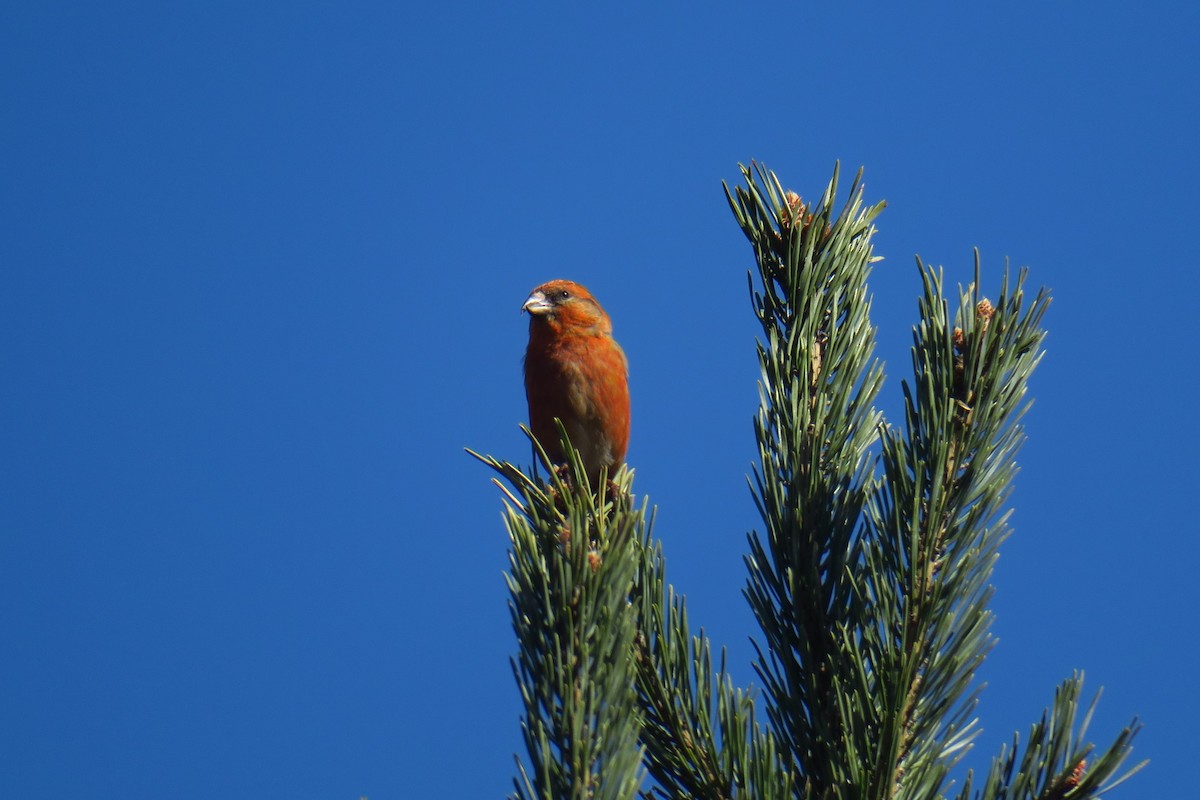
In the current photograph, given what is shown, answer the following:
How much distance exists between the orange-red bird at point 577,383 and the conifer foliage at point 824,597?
3524mm

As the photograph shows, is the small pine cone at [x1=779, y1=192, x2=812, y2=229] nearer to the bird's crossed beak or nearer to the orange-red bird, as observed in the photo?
the orange-red bird

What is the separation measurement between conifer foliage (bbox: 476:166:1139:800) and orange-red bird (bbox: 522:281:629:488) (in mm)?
A: 3524

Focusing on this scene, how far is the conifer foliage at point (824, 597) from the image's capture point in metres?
1.51

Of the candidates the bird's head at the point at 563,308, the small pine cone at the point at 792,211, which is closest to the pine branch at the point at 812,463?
the small pine cone at the point at 792,211

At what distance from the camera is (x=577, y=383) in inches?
223

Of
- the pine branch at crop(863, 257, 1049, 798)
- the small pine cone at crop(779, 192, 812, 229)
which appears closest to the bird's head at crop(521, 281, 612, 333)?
the small pine cone at crop(779, 192, 812, 229)

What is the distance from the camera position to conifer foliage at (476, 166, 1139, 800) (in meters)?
1.51

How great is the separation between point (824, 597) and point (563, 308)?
4.41 meters

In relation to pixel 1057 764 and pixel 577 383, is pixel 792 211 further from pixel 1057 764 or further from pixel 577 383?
pixel 577 383

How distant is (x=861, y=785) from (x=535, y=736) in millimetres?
526

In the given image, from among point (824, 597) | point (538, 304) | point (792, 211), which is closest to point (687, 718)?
point (824, 597)

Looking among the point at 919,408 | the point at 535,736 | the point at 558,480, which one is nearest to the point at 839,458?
the point at 919,408

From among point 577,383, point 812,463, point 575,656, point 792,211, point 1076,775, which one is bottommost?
point 1076,775

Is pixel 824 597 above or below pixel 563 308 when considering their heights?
below
